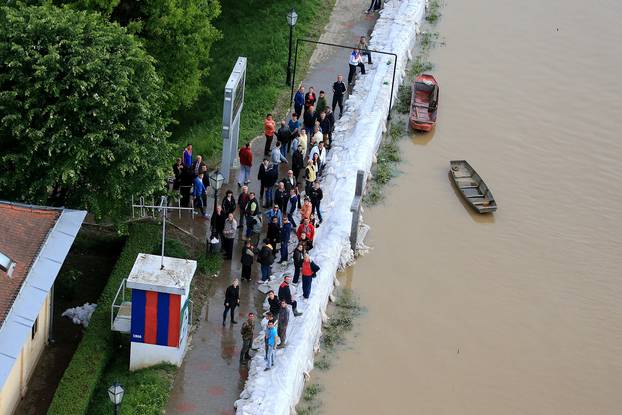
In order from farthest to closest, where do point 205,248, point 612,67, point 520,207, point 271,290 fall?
1. point 612,67
2. point 520,207
3. point 205,248
4. point 271,290

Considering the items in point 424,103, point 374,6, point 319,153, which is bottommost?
point 319,153

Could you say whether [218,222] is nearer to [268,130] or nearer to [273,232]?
[273,232]

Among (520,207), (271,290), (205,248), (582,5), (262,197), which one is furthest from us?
(582,5)

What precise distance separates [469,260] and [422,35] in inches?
645

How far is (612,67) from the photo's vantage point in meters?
46.3

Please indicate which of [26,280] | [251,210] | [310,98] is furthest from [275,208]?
[26,280]

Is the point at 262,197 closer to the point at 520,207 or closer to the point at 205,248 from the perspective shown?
the point at 205,248

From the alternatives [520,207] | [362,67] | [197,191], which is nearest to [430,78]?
[362,67]

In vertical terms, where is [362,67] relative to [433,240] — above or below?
above

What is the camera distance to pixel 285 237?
29781mm

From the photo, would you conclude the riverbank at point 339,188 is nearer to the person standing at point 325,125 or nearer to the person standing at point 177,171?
the person standing at point 325,125

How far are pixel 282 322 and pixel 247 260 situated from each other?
2.87 m

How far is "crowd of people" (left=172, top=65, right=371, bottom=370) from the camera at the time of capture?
89.4ft

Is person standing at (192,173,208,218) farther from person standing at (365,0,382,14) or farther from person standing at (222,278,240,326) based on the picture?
person standing at (365,0,382,14)
